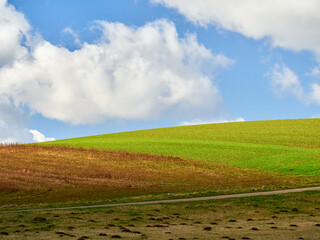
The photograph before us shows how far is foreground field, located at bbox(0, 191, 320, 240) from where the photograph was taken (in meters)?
15.1

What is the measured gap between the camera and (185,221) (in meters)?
18.7

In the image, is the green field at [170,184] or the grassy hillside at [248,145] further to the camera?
the grassy hillside at [248,145]

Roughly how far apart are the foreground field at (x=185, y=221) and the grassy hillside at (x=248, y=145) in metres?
19.9

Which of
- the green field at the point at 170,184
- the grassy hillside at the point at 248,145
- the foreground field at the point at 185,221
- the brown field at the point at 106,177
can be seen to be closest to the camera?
the foreground field at the point at 185,221

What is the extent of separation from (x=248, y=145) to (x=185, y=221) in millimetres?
39485

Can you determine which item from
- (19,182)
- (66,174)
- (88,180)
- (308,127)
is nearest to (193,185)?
(88,180)

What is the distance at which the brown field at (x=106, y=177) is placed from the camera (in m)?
31.8

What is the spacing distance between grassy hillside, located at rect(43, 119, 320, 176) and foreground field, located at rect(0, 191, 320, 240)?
1989cm

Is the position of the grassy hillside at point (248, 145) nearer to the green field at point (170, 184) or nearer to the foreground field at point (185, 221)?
the green field at point (170, 184)

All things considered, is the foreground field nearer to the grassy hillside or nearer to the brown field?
the brown field

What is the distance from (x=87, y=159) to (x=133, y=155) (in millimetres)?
5550

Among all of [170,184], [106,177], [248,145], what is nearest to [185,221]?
[170,184]

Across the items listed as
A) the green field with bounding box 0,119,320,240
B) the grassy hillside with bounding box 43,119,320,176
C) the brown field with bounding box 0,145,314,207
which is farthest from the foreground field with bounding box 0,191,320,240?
the grassy hillside with bounding box 43,119,320,176

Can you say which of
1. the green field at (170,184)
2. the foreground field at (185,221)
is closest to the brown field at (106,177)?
the green field at (170,184)
